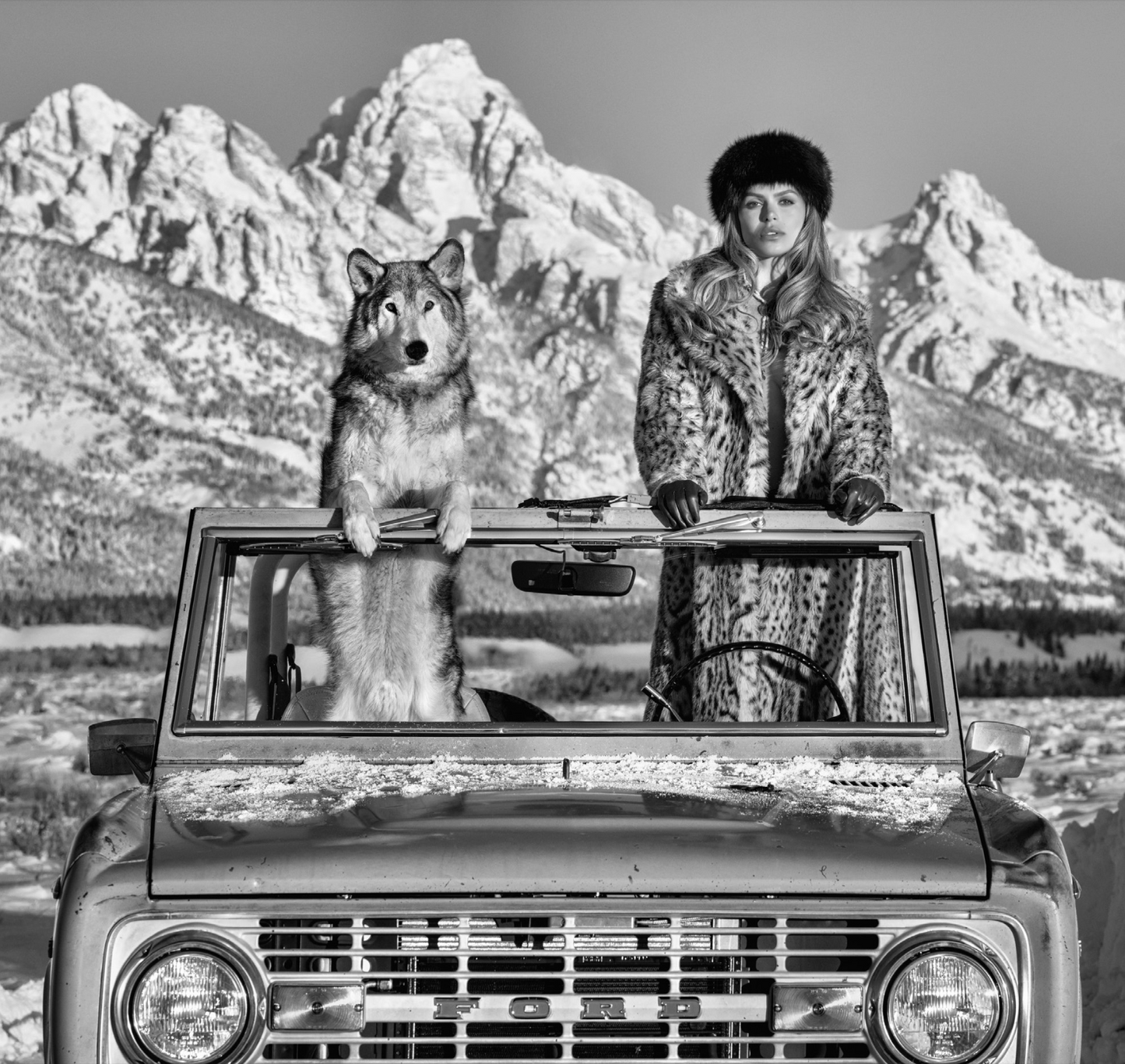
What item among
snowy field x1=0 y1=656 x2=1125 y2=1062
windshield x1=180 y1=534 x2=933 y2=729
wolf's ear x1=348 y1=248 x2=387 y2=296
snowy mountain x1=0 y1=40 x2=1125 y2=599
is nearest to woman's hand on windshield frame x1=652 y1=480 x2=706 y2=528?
windshield x1=180 y1=534 x2=933 y2=729

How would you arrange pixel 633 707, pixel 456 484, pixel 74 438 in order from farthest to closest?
1. pixel 74 438
2. pixel 633 707
3. pixel 456 484

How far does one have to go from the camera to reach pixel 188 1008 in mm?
2354

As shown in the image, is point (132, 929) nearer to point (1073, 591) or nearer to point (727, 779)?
point (727, 779)

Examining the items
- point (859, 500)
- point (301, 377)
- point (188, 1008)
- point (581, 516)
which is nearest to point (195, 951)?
point (188, 1008)

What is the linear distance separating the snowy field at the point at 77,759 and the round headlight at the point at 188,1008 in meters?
3.05

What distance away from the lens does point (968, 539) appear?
8812 cm

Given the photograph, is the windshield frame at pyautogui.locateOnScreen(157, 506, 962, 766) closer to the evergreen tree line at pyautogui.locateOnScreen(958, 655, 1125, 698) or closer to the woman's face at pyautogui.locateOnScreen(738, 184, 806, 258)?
the woman's face at pyautogui.locateOnScreen(738, 184, 806, 258)

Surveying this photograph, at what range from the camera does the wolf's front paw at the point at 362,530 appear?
329cm

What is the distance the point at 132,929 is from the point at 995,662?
28565 mm

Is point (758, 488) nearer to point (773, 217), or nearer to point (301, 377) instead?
point (773, 217)

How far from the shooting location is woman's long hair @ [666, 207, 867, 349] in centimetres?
411

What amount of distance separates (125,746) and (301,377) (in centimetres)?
7997

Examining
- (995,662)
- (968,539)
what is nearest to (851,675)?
(995,662)

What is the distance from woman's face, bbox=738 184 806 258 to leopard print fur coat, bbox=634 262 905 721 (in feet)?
0.71
